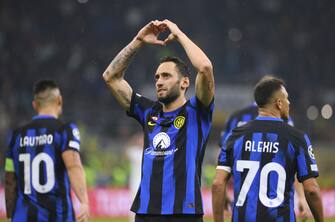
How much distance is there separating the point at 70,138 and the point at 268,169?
1.90 m

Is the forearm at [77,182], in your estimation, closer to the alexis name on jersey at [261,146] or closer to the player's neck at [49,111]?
the player's neck at [49,111]

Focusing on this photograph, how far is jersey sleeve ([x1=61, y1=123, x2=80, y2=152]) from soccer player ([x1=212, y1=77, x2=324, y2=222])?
146 centimetres

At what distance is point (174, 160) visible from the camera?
530 centimetres

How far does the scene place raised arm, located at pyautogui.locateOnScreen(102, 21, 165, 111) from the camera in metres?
5.75

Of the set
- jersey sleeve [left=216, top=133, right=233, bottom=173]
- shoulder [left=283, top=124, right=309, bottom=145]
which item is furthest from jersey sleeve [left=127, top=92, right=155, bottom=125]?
shoulder [left=283, top=124, right=309, bottom=145]

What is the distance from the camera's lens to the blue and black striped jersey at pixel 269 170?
5.31 metres

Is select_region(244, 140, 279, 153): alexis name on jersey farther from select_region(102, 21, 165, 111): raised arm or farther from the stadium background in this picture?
the stadium background

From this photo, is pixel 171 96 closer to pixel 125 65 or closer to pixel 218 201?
pixel 125 65

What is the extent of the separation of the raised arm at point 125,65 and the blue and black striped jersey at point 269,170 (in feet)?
3.38

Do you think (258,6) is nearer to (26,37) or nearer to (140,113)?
(26,37)

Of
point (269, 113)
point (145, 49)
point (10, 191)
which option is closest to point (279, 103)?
point (269, 113)

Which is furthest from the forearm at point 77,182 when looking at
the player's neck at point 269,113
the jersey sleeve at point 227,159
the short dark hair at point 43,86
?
the player's neck at point 269,113

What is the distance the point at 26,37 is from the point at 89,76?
2.24 meters

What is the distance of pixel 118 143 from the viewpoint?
1997 centimetres
